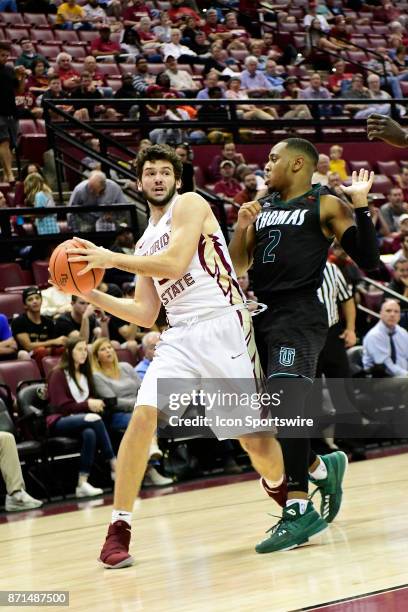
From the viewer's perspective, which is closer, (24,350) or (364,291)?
(24,350)

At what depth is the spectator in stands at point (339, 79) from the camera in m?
17.7

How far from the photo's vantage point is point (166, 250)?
196 inches

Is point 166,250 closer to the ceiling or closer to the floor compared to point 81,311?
closer to the ceiling

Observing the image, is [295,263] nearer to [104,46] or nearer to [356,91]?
[104,46]

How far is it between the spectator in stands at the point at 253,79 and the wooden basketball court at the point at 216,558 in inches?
392

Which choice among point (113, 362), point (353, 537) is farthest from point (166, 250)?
point (113, 362)

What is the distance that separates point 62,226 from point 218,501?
4.50 meters

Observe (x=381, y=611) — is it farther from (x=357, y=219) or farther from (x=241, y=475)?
(x=241, y=475)

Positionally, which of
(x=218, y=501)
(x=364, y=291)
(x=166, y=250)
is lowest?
(x=364, y=291)

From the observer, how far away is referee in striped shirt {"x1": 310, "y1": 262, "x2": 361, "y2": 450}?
30.8 feet

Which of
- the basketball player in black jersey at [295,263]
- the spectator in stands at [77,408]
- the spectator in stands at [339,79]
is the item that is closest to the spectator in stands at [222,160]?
the spectator in stands at [339,79]

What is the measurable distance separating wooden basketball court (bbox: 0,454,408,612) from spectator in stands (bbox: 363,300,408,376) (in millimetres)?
2881

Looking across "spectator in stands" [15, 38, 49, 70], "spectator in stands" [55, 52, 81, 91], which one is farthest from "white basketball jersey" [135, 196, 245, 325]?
"spectator in stands" [15, 38, 49, 70]

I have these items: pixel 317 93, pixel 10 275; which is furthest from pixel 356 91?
pixel 10 275
